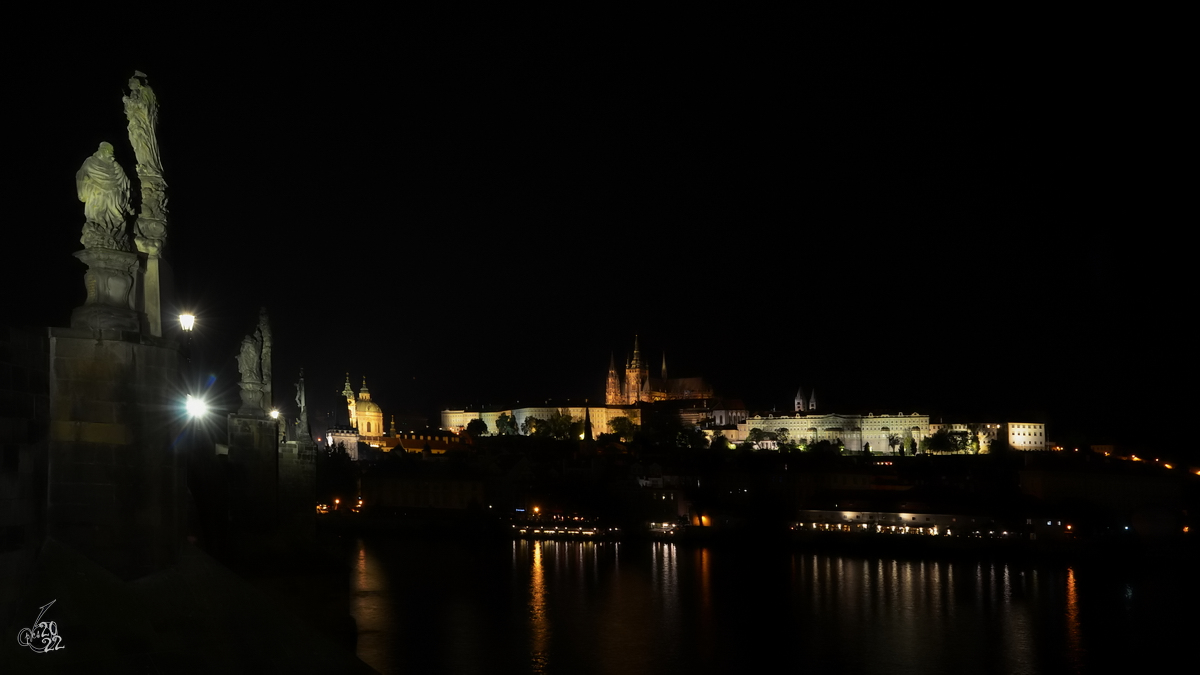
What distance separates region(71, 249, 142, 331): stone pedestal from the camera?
185 inches

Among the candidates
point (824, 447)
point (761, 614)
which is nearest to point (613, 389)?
point (824, 447)

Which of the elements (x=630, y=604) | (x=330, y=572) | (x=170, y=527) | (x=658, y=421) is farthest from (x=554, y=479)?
(x=170, y=527)

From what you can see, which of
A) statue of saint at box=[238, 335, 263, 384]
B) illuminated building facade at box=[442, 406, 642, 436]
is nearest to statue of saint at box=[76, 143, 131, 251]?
statue of saint at box=[238, 335, 263, 384]

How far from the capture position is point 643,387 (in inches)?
5271

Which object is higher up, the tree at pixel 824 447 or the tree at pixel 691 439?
the tree at pixel 691 439

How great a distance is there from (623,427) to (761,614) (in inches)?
3339

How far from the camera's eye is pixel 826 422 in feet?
357

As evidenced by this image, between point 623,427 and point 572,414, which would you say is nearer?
point 623,427

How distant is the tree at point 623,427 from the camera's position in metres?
110

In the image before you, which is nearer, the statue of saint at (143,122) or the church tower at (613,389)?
the statue of saint at (143,122)

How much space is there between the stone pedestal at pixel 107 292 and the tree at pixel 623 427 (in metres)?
105

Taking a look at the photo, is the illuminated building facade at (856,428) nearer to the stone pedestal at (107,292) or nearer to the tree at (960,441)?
the tree at (960,441)
